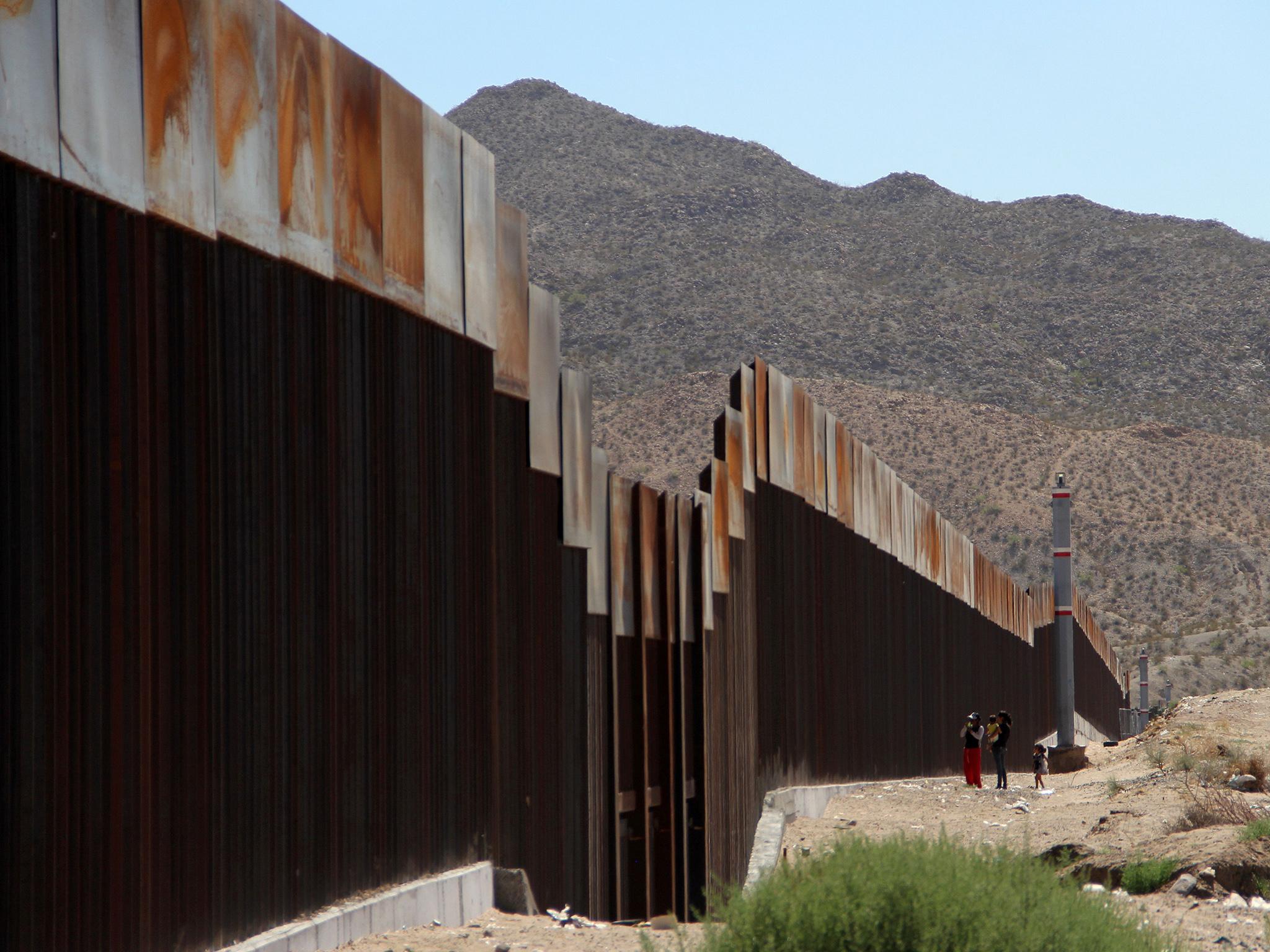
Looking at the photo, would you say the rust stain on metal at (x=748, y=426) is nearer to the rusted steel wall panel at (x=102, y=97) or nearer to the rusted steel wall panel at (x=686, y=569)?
the rusted steel wall panel at (x=686, y=569)

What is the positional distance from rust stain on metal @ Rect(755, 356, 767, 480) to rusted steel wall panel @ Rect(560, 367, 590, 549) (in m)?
5.19

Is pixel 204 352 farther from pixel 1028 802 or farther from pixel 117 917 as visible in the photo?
pixel 1028 802

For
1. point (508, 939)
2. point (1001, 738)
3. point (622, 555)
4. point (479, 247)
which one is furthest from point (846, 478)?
point (508, 939)

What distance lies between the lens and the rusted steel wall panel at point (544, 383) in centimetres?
1105

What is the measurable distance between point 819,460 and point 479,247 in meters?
10.9

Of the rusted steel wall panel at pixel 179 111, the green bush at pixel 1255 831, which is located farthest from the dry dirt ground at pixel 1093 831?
the rusted steel wall panel at pixel 179 111

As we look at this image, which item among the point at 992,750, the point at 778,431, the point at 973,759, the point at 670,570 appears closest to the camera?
the point at 670,570

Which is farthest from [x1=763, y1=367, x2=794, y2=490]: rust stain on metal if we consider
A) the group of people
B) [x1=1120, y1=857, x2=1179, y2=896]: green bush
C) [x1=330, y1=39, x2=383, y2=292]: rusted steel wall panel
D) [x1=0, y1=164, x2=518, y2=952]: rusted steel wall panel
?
[x1=330, y1=39, x2=383, y2=292]: rusted steel wall panel

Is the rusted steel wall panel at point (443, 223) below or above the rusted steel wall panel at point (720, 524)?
above

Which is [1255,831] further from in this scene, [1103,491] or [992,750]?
[1103,491]

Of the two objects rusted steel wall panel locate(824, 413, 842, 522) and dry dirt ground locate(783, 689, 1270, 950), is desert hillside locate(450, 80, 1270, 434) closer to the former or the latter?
dry dirt ground locate(783, 689, 1270, 950)

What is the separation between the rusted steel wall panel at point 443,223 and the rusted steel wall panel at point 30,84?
133 inches

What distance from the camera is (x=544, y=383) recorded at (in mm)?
11344

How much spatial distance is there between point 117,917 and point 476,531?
166 inches
